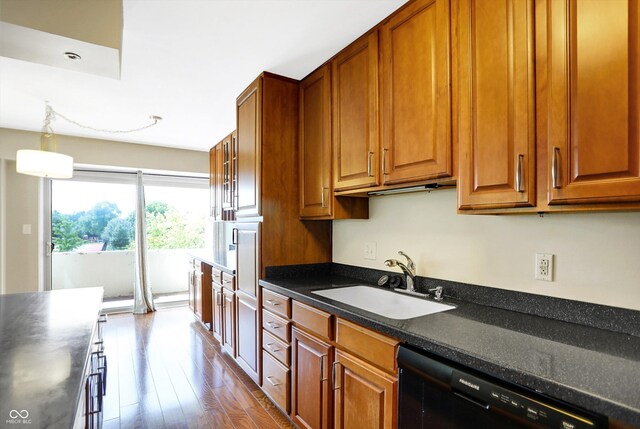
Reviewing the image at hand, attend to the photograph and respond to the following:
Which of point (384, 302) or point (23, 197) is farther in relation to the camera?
point (23, 197)

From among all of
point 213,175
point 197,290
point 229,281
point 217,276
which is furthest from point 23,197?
point 229,281

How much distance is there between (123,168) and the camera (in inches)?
175

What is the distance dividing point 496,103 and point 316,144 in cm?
129

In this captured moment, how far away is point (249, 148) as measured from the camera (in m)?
2.55

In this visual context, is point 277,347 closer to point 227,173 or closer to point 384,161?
point 384,161

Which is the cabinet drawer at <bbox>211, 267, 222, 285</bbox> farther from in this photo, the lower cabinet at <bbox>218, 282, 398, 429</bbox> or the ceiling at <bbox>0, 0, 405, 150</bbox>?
the ceiling at <bbox>0, 0, 405, 150</bbox>

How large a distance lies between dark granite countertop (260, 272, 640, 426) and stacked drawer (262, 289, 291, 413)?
1.99ft

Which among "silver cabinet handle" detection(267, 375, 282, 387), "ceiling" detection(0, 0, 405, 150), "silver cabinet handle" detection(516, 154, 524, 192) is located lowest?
"silver cabinet handle" detection(267, 375, 282, 387)

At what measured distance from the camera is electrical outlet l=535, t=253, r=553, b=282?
1324 millimetres

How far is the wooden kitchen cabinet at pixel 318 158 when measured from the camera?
2.17m

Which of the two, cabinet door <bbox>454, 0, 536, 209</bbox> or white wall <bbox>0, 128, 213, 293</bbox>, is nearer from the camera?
cabinet door <bbox>454, 0, 536, 209</bbox>

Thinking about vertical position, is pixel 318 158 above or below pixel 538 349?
above

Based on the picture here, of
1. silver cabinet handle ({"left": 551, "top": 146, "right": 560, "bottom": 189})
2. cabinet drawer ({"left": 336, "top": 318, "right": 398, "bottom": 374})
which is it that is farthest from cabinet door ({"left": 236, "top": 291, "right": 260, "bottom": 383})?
silver cabinet handle ({"left": 551, "top": 146, "right": 560, "bottom": 189})
